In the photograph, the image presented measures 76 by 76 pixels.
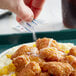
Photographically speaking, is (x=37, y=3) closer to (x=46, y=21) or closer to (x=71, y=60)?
(x=71, y=60)

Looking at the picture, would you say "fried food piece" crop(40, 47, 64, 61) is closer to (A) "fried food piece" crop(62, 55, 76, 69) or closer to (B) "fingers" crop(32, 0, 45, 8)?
(A) "fried food piece" crop(62, 55, 76, 69)

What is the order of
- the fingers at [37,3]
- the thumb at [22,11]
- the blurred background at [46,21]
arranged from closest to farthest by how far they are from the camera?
the thumb at [22,11]
the fingers at [37,3]
the blurred background at [46,21]

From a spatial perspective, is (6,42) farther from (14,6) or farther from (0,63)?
(14,6)

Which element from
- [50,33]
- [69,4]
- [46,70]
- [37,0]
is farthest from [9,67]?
[69,4]

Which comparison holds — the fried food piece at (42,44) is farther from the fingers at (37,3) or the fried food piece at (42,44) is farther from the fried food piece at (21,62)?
the fingers at (37,3)

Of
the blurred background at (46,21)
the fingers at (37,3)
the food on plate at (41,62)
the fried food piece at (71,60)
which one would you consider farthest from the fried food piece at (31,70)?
the blurred background at (46,21)

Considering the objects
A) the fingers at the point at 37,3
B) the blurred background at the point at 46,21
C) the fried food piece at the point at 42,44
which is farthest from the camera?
the blurred background at the point at 46,21
